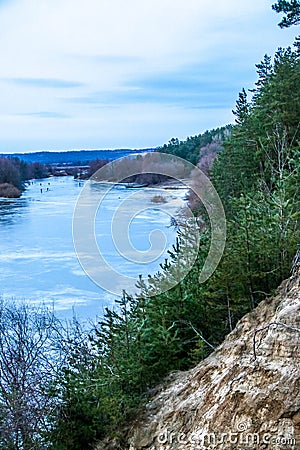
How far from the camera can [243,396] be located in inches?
185

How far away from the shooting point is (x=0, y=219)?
25047 mm

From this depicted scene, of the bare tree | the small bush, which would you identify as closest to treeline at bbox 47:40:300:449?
the bare tree

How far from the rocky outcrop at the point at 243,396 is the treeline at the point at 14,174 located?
95.4 feet

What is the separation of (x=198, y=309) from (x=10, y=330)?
5.89m

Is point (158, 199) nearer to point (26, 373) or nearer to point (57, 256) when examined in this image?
point (57, 256)

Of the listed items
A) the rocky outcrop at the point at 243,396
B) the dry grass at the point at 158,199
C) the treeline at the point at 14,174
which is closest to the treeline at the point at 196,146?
the dry grass at the point at 158,199

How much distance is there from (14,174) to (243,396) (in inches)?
1314

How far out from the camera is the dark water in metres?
13.6

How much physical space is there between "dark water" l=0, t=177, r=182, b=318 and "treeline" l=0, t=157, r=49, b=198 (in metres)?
6.27

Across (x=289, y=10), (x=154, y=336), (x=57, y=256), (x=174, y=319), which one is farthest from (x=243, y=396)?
(x=57, y=256)

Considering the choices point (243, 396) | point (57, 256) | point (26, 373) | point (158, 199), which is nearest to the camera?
point (243, 396)

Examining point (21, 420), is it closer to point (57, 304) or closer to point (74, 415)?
point (74, 415)

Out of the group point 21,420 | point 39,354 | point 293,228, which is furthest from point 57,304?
point 293,228

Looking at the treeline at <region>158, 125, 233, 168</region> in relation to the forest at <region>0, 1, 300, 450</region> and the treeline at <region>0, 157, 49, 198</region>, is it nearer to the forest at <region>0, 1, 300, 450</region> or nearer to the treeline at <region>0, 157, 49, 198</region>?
the treeline at <region>0, 157, 49, 198</region>
